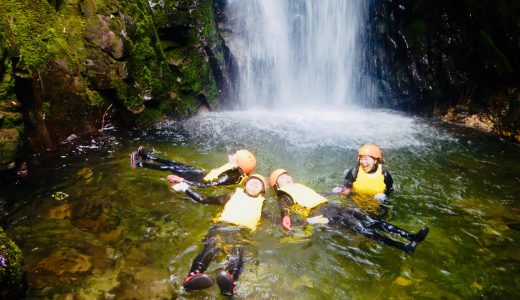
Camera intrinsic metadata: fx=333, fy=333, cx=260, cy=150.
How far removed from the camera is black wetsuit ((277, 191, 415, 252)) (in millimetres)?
4926

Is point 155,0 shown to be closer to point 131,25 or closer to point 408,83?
point 131,25

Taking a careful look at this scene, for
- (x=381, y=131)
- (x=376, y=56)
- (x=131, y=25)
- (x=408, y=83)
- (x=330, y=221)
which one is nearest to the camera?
(x=330, y=221)

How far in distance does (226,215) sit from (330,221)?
1810 millimetres

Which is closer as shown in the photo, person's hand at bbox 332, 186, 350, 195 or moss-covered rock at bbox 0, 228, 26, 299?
moss-covered rock at bbox 0, 228, 26, 299

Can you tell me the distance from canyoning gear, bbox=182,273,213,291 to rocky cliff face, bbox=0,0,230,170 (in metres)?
4.62

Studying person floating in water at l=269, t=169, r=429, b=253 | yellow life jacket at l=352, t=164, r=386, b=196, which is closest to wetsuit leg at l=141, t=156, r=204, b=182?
person floating in water at l=269, t=169, r=429, b=253

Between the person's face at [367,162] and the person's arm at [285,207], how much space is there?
5.28 ft

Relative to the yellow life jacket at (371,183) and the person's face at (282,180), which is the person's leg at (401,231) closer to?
the yellow life jacket at (371,183)

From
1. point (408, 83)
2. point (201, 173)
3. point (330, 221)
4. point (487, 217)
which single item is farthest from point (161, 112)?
point (408, 83)

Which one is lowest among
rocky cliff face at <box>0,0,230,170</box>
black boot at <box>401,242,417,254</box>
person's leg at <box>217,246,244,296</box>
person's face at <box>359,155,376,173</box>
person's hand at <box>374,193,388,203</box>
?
black boot at <box>401,242,417,254</box>

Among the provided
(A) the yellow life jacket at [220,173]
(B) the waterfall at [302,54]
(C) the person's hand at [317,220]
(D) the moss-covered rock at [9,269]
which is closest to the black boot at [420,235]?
(C) the person's hand at [317,220]

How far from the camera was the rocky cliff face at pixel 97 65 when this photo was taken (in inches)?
277

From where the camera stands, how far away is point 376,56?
15266 millimetres

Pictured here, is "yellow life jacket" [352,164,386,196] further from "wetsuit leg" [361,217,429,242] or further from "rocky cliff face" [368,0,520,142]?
"rocky cliff face" [368,0,520,142]
